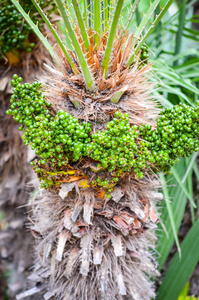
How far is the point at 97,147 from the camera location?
496 millimetres

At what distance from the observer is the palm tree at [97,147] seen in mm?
498

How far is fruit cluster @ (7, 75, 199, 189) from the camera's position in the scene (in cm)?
49

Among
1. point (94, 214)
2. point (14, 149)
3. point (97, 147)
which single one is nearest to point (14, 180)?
point (14, 149)

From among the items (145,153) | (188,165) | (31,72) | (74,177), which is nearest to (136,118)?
(145,153)

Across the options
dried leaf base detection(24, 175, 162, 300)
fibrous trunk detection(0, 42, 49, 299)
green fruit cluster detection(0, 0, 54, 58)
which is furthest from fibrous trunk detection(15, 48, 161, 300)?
green fruit cluster detection(0, 0, 54, 58)

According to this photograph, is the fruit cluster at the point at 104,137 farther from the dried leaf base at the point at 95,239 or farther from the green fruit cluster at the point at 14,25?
the green fruit cluster at the point at 14,25

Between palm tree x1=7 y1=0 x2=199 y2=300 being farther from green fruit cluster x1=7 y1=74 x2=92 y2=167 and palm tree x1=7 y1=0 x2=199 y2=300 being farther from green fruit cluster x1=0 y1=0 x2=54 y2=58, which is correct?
green fruit cluster x1=0 y1=0 x2=54 y2=58

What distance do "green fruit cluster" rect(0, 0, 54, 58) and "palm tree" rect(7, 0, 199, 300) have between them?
25cm

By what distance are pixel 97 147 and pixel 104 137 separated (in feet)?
0.09

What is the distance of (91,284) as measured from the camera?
637 millimetres

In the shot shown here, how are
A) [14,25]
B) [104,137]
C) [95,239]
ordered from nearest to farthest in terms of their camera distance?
1. [104,137]
2. [95,239]
3. [14,25]

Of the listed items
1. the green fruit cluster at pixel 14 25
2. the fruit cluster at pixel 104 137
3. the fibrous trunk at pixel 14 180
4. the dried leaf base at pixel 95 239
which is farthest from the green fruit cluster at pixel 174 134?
the green fruit cluster at pixel 14 25

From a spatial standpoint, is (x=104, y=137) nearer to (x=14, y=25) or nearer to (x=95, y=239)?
(x=95, y=239)

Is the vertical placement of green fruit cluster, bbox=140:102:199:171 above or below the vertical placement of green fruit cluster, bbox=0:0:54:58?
below
